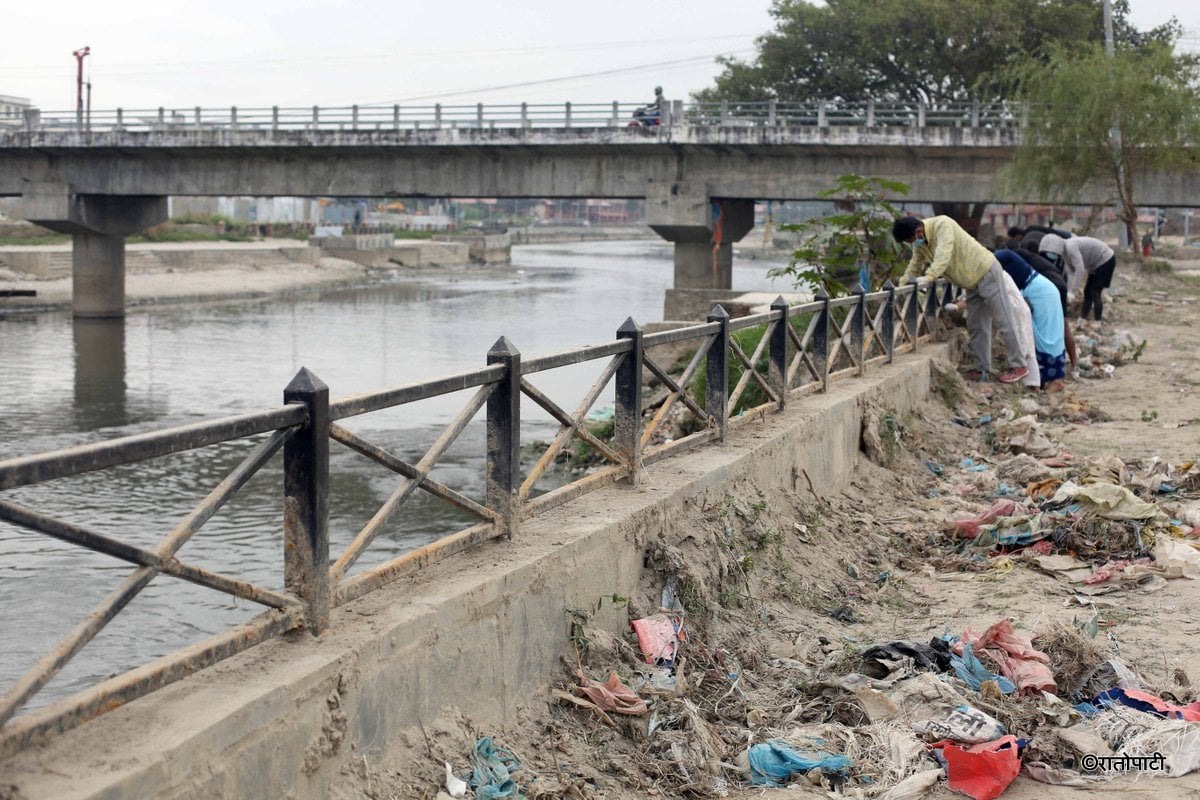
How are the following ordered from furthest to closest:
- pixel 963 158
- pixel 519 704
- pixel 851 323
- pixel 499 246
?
pixel 499 246 < pixel 963 158 < pixel 851 323 < pixel 519 704

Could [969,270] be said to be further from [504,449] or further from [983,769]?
[983,769]

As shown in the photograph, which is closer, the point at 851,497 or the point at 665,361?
the point at 851,497

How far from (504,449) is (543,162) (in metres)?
26.6

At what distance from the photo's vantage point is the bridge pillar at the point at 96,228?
3338 centimetres

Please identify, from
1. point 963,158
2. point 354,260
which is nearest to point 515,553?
point 963,158

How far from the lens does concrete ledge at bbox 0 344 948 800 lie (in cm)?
304

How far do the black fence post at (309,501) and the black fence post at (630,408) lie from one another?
2.42m

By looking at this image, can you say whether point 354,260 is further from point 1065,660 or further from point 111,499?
point 1065,660

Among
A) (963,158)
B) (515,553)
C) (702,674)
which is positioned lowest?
(702,674)

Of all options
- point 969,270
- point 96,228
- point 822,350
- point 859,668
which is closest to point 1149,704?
point 859,668

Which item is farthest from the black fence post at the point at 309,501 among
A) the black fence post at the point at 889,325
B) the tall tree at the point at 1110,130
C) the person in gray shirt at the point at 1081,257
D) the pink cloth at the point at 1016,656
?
the tall tree at the point at 1110,130

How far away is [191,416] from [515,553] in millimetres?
15629

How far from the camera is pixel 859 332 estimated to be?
10.6m

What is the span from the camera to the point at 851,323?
10516 millimetres
